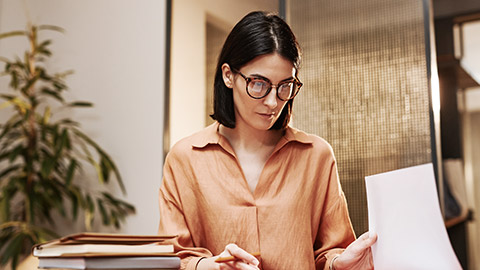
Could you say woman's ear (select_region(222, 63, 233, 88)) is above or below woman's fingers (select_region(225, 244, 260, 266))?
above

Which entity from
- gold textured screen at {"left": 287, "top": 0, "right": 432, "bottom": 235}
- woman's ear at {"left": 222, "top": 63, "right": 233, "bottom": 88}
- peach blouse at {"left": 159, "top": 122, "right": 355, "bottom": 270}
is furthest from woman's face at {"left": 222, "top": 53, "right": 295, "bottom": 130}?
gold textured screen at {"left": 287, "top": 0, "right": 432, "bottom": 235}

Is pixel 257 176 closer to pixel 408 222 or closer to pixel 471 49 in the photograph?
pixel 408 222

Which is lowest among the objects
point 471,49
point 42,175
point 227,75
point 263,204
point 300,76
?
point 263,204

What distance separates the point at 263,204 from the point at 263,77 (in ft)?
1.05

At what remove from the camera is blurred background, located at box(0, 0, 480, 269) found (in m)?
2.43

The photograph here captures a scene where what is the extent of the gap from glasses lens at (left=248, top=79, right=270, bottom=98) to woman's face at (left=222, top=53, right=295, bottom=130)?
0.01 meters

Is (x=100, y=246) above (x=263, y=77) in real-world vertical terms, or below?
below

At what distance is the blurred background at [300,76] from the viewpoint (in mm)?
2434

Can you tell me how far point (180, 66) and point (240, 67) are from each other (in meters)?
1.68

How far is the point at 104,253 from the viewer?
915 millimetres

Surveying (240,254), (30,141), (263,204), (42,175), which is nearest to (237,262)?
(240,254)

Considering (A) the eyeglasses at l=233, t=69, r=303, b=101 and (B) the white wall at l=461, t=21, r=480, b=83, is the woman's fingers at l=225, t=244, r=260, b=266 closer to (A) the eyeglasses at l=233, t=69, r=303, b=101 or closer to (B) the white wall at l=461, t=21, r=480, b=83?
(A) the eyeglasses at l=233, t=69, r=303, b=101

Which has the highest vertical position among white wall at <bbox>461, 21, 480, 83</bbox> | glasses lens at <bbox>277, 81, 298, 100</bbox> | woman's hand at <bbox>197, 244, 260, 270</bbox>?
white wall at <bbox>461, 21, 480, 83</bbox>

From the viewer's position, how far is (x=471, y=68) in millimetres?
4340
